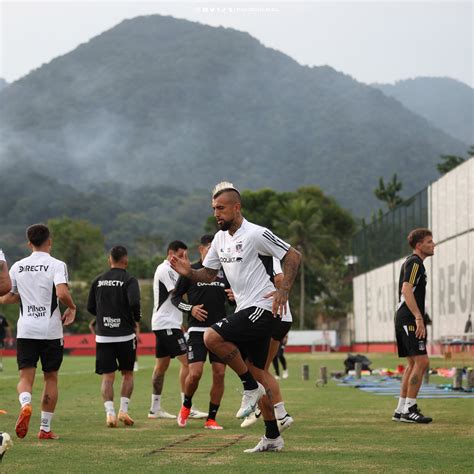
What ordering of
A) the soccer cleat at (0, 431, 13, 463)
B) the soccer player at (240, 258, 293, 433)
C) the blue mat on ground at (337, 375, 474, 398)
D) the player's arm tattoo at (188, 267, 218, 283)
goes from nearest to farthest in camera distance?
the soccer cleat at (0, 431, 13, 463) < the player's arm tattoo at (188, 267, 218, 283) < the soccer player at (240, 258, 293, 433) < the blue mat on ground at (337, 375, 474, 398)

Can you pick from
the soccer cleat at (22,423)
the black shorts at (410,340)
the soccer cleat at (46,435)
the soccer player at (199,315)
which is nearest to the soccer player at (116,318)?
the soccer player at (199,315)

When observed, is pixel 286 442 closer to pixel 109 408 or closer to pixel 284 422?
pixel 284 422

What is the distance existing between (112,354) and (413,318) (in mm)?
3620

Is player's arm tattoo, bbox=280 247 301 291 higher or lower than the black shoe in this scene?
higher

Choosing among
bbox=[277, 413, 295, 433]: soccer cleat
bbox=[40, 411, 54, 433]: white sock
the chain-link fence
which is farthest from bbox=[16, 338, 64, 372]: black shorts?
the chain-link fence

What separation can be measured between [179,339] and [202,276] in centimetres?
539

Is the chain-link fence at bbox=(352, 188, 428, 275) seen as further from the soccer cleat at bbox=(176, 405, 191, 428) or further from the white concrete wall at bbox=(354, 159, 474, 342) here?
the soccer cleat at bbox=(176, 405, 191, 428)

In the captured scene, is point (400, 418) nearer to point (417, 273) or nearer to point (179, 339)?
point (417, 273)

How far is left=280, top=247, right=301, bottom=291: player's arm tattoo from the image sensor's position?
9.46 metres

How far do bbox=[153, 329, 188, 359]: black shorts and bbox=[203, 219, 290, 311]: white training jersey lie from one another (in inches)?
217

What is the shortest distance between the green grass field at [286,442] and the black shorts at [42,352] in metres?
0.76

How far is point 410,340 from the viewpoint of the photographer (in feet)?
44.9

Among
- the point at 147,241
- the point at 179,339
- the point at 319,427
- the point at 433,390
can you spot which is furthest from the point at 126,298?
the point at 147,241

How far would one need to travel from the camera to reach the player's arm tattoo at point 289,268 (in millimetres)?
9461
